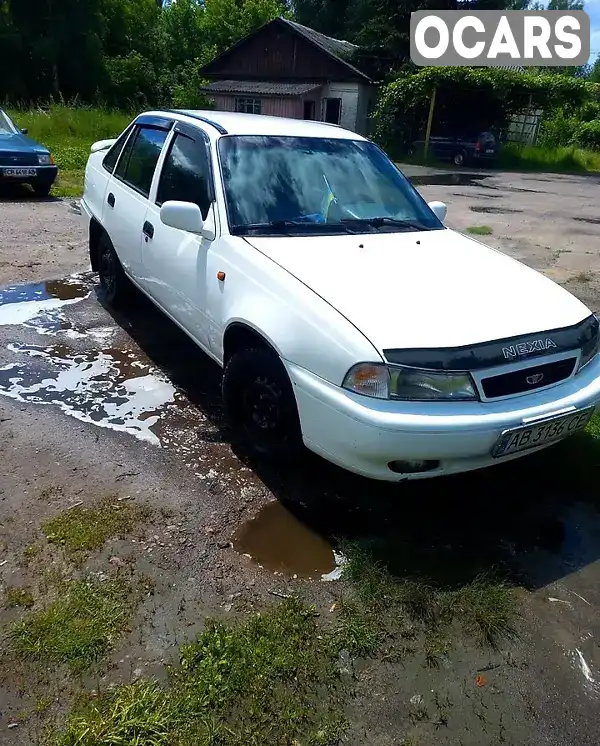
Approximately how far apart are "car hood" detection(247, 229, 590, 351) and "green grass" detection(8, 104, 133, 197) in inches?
516

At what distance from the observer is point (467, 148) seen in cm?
2447

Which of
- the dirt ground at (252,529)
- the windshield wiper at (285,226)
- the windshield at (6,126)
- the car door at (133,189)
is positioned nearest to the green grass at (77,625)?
the dirt ground at (252,529)

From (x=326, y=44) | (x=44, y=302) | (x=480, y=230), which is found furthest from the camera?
(x=326, y=44)

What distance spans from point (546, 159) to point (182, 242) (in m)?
25.9

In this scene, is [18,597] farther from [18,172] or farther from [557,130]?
[557,130]

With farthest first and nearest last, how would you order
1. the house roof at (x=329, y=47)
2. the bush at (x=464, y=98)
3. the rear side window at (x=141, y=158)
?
the house roof at (x=329, y=47) → the bush at (x=464, y=98) → the rear side window at (x=141, y=158)

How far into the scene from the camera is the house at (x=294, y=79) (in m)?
32.0

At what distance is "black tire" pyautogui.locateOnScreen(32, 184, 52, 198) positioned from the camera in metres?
11.3

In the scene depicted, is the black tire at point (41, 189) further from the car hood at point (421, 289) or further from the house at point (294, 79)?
the house at point (294, 79)

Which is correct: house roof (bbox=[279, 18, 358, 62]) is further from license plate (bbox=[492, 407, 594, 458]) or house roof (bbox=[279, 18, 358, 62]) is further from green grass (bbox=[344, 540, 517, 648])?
green grass (bbox=[344, 540, 517, 648])

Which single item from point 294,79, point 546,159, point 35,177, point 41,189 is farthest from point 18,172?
point 294,79

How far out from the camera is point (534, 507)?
335 centimetres

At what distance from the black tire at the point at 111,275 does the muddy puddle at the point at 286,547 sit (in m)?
3.09

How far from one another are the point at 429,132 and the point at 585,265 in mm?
19059
